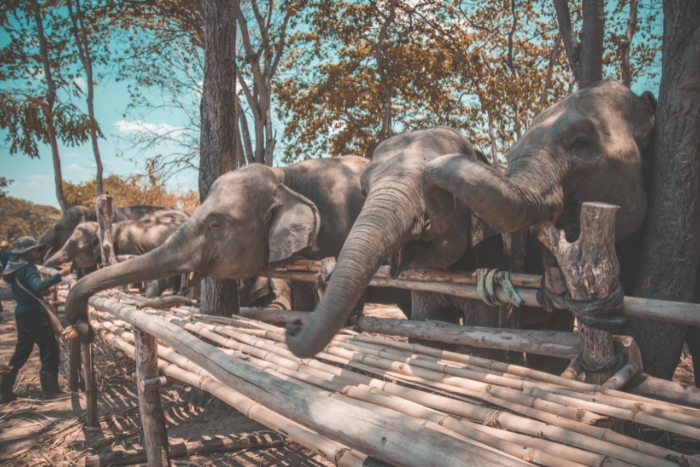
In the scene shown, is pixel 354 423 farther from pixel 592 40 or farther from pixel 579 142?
pixel 592 40

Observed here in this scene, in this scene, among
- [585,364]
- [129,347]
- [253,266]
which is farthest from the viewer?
[253,266]

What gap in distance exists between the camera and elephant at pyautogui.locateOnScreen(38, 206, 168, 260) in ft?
38.8

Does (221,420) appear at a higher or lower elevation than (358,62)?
lower

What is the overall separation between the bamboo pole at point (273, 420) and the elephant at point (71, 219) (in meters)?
9.09

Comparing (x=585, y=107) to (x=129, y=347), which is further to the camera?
(x=129, y=347)

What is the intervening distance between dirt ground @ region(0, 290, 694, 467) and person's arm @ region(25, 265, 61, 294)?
4.25 ft

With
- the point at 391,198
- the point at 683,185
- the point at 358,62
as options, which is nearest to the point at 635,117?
the point at 683,185

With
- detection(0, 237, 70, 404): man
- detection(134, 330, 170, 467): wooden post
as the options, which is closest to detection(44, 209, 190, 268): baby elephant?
detection(0, 237, 70, 404): man

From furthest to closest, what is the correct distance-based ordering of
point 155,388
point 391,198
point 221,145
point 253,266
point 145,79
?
point 145,79, point 221,145, point 253,266, point 155,388, point 391,198

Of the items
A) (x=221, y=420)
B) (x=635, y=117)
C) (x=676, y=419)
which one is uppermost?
(x=635, y=117)

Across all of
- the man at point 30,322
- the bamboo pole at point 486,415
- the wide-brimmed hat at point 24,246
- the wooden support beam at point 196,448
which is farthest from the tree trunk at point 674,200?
the wide-brimmed hat at point 24,246

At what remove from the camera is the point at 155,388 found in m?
3.41

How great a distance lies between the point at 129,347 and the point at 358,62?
10853 mm

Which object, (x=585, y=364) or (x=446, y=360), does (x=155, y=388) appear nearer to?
(x=446, y=360)
